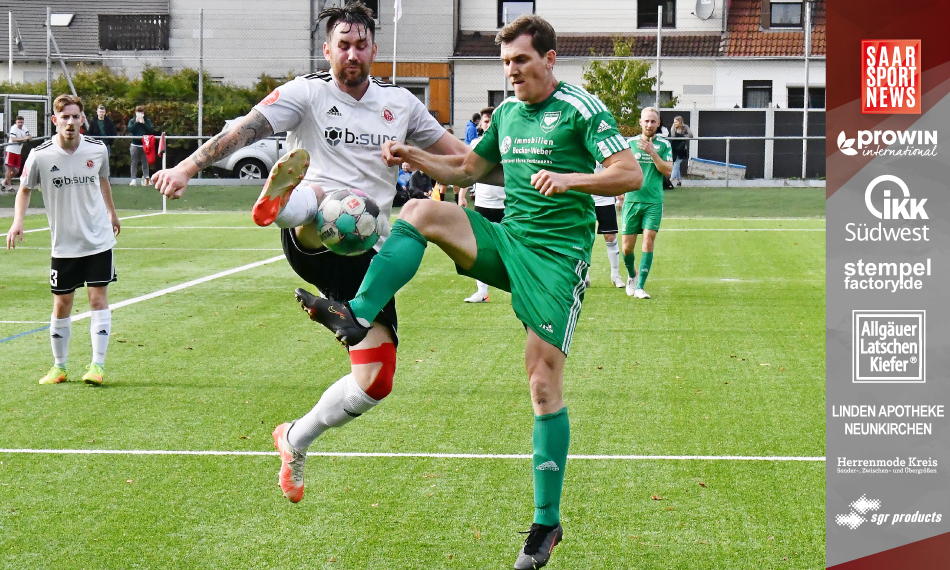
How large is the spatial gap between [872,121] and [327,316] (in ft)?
12.8

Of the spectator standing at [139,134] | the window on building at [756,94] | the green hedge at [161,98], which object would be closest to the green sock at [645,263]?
the spectator standing at [139,134]

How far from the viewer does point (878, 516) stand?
5.32m

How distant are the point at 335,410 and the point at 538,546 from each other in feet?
4.03

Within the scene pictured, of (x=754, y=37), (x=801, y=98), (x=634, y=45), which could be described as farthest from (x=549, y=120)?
(x=754, y=37)

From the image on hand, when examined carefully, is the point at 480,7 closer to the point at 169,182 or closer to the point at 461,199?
the point at 461,199

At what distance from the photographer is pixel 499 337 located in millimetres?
10469

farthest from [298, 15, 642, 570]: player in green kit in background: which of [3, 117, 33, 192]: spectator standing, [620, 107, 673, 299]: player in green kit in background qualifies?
[3, 117, 33, 192]: spectator standing

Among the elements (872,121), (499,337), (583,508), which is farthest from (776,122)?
(583,508)

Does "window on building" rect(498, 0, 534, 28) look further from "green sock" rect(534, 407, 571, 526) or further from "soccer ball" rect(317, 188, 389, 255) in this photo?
"green sock" rect(534, 407, 571, 526)

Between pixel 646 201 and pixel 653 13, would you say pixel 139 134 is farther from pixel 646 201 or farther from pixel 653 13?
pixel 646 201

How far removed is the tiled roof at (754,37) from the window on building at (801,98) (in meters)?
1.13

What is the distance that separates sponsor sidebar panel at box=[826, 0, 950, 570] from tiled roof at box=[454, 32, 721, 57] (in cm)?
2874

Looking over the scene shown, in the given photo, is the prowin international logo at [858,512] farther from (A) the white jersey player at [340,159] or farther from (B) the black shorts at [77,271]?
(B) the black shorts at [77,271]

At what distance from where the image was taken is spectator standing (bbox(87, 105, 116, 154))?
1102 inches
